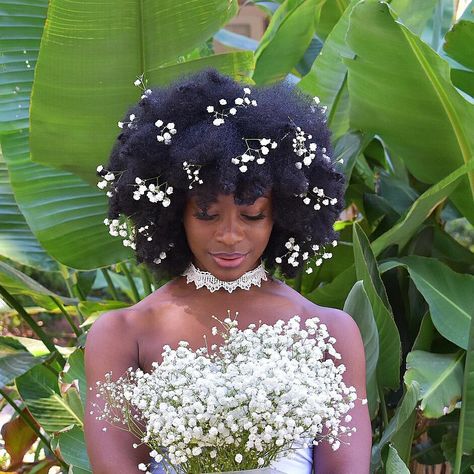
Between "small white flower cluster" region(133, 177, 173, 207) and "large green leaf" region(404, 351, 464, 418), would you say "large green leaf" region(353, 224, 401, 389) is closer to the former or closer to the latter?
"large green leaf" region(404, 351, 464, 418)

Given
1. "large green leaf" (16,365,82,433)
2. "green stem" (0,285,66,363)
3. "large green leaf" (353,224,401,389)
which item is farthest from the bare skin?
"green stem" (0,285,66,363)

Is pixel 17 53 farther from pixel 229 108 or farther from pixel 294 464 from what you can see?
pixel 294 464

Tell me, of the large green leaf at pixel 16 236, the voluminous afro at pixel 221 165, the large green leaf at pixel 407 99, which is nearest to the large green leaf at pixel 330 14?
the large green leaf at pixel 407 99

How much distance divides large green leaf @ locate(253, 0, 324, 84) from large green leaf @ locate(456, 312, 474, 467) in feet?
3.41

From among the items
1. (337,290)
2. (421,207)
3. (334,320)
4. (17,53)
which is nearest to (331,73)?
(421,207)

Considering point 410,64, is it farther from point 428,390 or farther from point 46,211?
point 46,211

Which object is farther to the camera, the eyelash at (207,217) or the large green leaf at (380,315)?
the large green leaf at (380,315)

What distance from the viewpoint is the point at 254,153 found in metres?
1.71

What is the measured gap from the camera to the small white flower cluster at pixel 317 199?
1805 mm

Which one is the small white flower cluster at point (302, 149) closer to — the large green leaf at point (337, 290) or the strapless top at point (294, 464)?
the strapless top at point (294, 464)

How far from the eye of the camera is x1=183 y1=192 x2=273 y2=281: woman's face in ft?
5.63

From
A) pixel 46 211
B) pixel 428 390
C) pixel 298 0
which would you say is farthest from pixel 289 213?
pixel 298 0

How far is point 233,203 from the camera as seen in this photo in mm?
1709

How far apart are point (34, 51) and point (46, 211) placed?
1.43 feet
